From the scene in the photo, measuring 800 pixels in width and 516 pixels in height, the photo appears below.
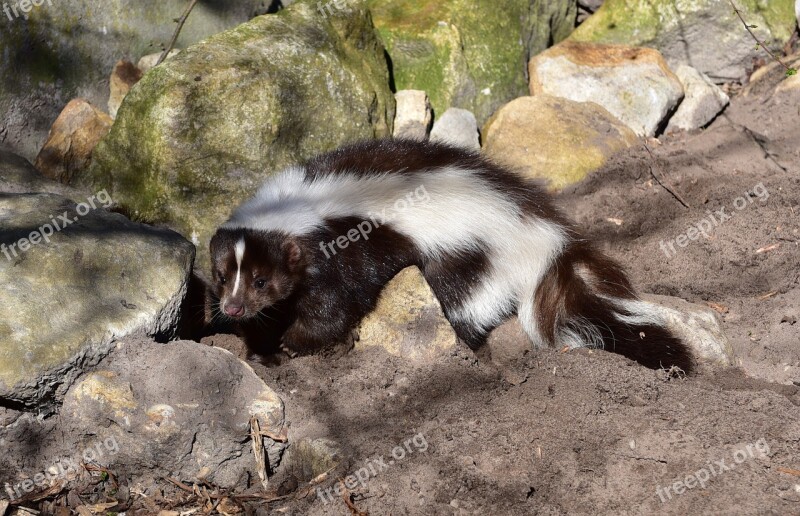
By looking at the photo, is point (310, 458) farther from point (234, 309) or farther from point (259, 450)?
point (234, 309)

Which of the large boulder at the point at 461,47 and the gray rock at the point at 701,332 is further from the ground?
the large boulder at the point at 461,47

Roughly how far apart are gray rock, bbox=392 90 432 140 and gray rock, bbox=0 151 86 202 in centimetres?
276

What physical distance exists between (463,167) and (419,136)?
176cm

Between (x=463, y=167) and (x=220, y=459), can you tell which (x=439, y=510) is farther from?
(x=463, y=167)

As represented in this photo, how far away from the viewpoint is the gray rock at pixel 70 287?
4.04m
